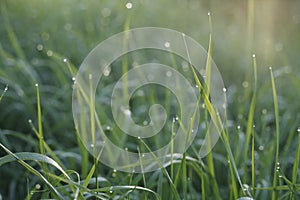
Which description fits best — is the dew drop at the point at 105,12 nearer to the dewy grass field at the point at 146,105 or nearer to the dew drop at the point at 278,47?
the dewy grass field at the point at 146,105

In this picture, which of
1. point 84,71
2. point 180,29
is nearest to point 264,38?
point 180,29

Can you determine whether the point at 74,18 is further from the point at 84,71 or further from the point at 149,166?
the point at 149,166

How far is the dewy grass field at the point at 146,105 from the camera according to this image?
1113 millimetres

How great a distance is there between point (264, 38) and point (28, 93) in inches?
55.2

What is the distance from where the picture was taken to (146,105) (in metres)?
1.73

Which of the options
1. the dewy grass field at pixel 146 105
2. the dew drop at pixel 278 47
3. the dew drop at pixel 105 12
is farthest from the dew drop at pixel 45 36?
the dew drop at pixel 278 47

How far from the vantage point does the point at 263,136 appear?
4.81ft

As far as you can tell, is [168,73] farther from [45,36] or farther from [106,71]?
[45,36]

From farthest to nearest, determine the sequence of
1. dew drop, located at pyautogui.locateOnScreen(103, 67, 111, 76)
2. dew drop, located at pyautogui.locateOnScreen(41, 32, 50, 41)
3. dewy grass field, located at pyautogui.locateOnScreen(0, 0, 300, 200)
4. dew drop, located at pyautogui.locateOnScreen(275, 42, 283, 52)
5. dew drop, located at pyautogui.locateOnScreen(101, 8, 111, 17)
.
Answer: dew drop, located at pyautogui.locateOnScreen(275, 42, 283, 52)
dew drop, located at pyautogui.locateOnScreen(101, 8, 111, 17)
dew drop, located at pyautogui.locateOnScreen(41, 32, 50, 41)
dew drop, located at pyautogui.locateOnScreen(103, 67, 111, 76)
dewy grass field, located at pyautogui.locateOnScreen(0, 0, 300, 200)

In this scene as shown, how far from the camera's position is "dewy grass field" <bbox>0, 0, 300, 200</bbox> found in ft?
3.65

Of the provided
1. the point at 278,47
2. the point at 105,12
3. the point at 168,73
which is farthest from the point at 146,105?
the point at 278,47

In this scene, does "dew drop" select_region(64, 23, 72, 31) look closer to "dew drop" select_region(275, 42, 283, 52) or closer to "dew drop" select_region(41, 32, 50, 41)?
"dew drop" select_region(41, 32, 50, 41)

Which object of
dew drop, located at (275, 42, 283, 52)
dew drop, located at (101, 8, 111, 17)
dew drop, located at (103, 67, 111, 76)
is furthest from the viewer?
dew drop, located at (275, 42, 283, 52)

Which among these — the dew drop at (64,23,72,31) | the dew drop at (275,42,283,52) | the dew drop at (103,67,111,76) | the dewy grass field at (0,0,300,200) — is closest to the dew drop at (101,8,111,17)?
the dewy grass field at (0,0,300,200)
